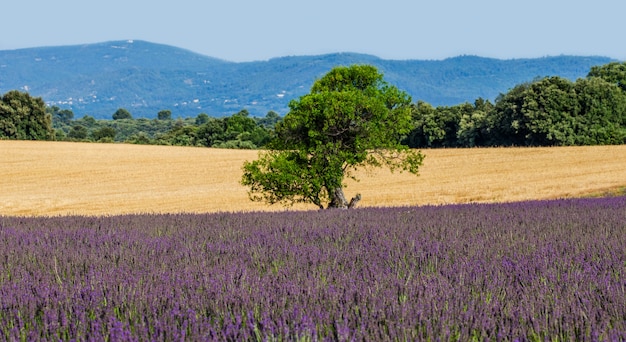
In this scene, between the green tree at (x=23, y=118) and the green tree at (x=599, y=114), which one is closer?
the green tree at (x=599, y=114)

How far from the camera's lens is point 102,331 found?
9.92 feet

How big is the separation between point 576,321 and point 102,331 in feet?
6.43

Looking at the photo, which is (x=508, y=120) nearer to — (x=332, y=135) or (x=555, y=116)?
(x=555, y=116)

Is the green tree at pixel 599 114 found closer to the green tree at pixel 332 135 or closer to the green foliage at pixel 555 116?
the green foliage at pixel 555 116

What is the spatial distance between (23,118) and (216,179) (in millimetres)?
37545

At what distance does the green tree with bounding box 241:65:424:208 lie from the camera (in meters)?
15.1

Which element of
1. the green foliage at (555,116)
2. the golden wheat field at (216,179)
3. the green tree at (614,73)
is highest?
the green tree at (614,73)

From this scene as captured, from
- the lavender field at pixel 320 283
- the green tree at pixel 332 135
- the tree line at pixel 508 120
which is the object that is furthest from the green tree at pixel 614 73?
the lavender field at pixel 320 283

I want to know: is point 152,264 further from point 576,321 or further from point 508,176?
point 508,176

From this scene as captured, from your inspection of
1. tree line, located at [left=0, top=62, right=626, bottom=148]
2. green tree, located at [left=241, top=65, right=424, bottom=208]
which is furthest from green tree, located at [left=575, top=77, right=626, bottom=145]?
green tree, located at [left=241, top=65, right=424, bottom=208]

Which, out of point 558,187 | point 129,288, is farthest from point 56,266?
point 558,187

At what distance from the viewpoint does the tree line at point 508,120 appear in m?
53.8

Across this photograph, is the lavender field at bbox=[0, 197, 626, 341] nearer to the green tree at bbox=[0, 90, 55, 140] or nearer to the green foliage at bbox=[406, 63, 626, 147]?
the green foliage at bbox=[406, 63, 626, 147]

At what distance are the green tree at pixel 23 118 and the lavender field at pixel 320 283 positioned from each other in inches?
2487
